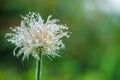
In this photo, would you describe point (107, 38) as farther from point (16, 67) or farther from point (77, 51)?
point (16, 67)

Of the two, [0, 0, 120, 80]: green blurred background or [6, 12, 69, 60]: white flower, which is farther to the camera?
[0, 0, 120, 80]: green blurred background

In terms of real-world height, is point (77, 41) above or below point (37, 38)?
above

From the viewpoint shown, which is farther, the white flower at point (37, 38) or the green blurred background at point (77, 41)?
the green blurred background at point (77, 41)

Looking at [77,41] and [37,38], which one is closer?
[37,38]

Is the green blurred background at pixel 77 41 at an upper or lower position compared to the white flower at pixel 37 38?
upper

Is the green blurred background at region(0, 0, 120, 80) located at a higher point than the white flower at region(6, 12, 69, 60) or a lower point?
higher
